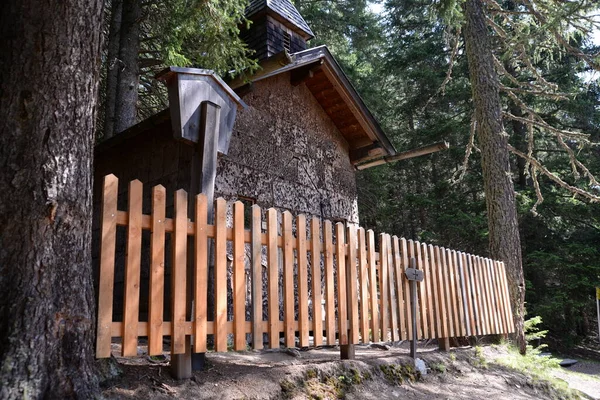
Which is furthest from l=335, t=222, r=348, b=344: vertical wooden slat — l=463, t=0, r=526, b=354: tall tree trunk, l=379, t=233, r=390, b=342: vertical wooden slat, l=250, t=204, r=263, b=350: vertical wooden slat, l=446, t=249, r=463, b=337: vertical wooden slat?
l=463, t=0, r=526, b=354: tall tree trunk

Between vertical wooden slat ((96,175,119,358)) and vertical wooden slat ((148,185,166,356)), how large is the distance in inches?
12.6

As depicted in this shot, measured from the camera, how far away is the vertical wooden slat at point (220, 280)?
4.14 meters

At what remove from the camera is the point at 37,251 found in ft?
9.73

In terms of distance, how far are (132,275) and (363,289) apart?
9.63 ft

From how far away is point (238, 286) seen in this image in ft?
14.1

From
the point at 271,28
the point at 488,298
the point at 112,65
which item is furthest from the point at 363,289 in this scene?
the point at 112,65

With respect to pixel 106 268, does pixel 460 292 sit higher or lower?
lower

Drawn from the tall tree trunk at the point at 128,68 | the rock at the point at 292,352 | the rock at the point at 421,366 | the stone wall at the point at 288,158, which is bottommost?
the rock at the point at 421,366

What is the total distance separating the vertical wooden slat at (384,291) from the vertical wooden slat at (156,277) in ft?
9.95

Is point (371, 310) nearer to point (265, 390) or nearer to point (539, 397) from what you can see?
point (265, 390)

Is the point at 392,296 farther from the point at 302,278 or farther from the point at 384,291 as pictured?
the point at 302,278

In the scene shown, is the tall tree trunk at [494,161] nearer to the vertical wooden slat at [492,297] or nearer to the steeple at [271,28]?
the vertical wooden slat at [492,297]

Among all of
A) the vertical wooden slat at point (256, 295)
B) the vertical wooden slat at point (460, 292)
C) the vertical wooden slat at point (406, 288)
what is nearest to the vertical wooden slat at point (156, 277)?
the vertical wooden slat at point (256, 295)

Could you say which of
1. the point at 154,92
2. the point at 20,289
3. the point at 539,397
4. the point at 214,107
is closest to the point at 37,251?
the point at 20,289
